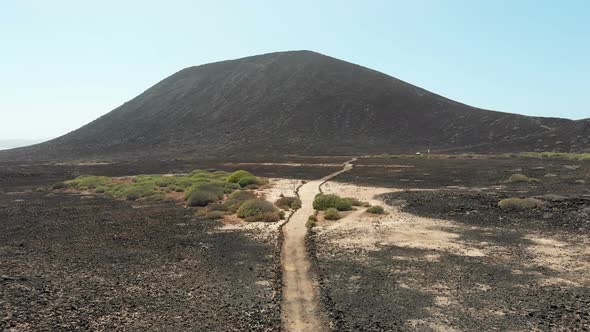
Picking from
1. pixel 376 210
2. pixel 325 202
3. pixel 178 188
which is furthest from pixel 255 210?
pixel 178 188

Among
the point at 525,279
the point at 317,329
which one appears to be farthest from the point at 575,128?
the point at 317,329

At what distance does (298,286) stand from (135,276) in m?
6.32

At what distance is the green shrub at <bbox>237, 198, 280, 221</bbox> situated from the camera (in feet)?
88.2

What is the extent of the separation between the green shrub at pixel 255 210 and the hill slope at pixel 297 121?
68.8 meters

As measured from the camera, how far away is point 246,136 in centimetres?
12144

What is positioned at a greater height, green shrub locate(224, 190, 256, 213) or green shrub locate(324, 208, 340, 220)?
green shrub locate(224, 190, 256, 213)

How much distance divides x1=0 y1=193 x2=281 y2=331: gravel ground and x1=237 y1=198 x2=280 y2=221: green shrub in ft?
7.36

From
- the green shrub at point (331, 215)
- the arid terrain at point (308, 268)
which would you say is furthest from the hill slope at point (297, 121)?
the arid terrain at point (308, 268)

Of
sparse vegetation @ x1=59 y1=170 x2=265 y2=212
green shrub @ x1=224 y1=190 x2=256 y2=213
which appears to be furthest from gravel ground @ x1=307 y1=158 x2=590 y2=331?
sparse vegetation @ x1=59 y1=170 x2=265 y2=212

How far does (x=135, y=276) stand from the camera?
16.4m

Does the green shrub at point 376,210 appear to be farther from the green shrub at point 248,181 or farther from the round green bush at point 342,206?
the green shrub at point 248,181

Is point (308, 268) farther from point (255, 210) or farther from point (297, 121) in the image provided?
point (297, 121)

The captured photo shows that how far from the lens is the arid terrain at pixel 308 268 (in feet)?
40.5

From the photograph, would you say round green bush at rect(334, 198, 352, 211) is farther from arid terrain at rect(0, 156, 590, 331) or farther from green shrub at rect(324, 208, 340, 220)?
green shrub at rect(324, 208, 340, 220)
